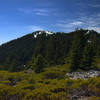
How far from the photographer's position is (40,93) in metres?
9.45

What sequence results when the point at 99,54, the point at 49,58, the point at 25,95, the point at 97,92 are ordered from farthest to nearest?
the point at 99,54 < the point at 49,58 < the point at 97,92 < the point at 25,95

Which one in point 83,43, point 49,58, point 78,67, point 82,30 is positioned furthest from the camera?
point 49,58

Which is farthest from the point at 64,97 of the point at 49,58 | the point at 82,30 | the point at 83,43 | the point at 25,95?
the point at 49,58

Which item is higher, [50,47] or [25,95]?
[50,47]

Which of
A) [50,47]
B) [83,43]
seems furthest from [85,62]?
[50,47]

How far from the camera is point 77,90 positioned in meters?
12.0

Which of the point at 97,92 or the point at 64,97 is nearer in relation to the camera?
the point at 64,97

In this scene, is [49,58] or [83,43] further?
[49,58]

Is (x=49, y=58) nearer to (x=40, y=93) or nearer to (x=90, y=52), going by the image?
(x=90, y=52)

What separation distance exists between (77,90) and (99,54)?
1938 inches

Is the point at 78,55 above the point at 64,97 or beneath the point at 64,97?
Result: above

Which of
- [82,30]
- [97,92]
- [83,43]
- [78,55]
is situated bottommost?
[97,92]

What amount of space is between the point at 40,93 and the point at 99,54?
52.8 metres

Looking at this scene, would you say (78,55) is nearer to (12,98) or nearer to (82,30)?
(82,30)
